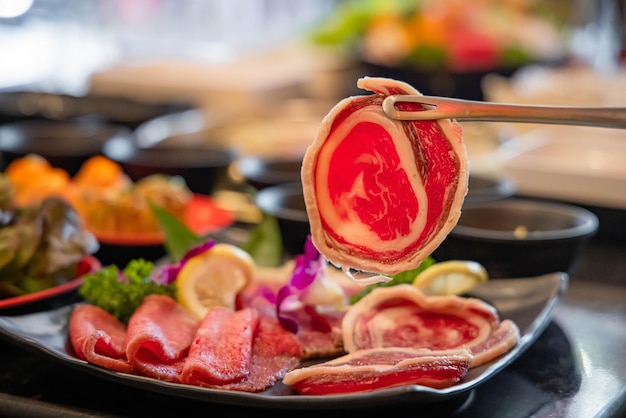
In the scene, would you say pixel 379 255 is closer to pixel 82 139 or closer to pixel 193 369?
pixel 193 369

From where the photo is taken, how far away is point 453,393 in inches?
52.8

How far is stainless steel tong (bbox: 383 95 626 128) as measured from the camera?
138 centimetres

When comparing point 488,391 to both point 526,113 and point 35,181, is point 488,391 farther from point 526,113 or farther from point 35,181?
point 35,181

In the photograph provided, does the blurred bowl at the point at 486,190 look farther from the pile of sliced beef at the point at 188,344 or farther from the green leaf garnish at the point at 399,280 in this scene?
the pile of sliced beef at the point at 188,344

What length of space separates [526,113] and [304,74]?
3779mm

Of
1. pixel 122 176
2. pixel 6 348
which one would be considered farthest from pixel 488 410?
pixel 122 176

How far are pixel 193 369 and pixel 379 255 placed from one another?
348 mm

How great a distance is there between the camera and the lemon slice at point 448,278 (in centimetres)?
175

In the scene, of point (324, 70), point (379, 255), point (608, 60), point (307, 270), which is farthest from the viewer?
point (608, 60)

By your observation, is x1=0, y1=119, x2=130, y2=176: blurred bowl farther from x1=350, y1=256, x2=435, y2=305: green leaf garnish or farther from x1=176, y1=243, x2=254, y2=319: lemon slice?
x1=350, y1=256, x2=435, y2=305: green leaf garnish

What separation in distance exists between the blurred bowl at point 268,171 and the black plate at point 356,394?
2.67 feet

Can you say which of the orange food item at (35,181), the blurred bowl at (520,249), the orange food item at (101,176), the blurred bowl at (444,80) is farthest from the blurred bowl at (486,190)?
the blurred bowl at (444,80)

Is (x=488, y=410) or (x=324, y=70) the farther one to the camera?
(x=324, y=70)

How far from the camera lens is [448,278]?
5.79ft
